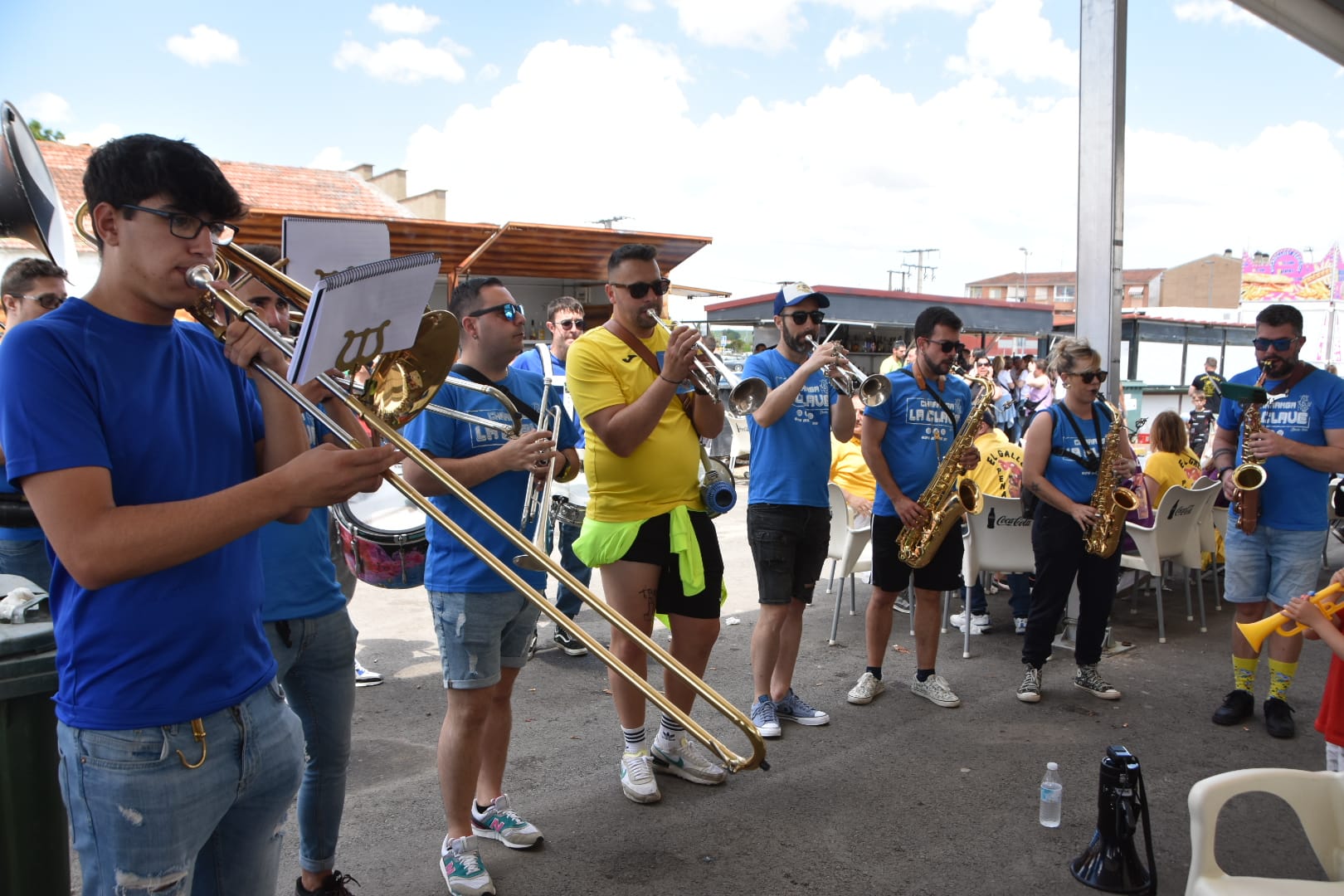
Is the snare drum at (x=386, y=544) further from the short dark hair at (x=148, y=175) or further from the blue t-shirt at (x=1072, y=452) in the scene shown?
the blue t-shirt at (x=1072, y=452)

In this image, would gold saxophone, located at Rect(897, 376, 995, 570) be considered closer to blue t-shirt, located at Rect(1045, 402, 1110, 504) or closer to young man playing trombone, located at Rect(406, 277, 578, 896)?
blue t-shirt, located at Rect(1045, 402, 1110, 504)

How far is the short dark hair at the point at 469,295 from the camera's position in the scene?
326cm

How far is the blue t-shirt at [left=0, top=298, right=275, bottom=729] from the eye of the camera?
5.01 ft

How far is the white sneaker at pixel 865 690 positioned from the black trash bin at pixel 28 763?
12.3ft

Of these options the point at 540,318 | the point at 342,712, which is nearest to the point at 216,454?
the point at 342,712

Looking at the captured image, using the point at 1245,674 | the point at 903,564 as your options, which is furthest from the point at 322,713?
the point at 1245,674

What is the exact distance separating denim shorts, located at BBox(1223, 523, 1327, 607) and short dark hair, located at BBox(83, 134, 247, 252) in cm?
508

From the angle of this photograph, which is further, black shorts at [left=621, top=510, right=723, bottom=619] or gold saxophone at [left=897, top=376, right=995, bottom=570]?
gold saxophone at [left=897, top=376, right=995, bottom=570]

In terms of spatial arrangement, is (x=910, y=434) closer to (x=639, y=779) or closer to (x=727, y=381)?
(x=727, y=381)

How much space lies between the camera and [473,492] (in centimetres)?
317

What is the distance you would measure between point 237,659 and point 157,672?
14 centimetres

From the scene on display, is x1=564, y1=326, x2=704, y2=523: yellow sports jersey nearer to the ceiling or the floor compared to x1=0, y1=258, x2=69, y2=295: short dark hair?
nearer to the floor

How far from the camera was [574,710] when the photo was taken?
4867 millimetres

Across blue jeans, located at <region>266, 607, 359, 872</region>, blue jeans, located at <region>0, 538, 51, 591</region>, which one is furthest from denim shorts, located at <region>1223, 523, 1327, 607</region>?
blue jeans, located at <region>0, 538, 51, 591</region>
